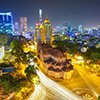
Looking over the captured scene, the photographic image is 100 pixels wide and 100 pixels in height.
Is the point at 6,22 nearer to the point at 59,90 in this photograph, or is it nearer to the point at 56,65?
the point at 56,65

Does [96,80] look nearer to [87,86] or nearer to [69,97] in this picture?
[87,86]

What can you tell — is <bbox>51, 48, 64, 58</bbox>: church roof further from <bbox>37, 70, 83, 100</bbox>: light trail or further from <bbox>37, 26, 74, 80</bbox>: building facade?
<bbox>37, 70, 83, 100</bbox>: light trail

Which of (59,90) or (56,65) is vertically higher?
(56,65)

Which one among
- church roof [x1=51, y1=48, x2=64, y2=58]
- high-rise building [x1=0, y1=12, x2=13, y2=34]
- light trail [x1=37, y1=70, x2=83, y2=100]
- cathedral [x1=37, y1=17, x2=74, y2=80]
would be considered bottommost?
light trail [x1=37, y1=70, x2=83, y2=100]

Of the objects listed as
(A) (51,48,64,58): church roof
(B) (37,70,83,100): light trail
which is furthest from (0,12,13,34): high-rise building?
(B) (37,70,83,100): light trail

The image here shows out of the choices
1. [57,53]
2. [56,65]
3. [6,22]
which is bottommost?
[56,65]

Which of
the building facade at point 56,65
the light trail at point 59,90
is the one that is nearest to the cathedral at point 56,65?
the building facade at point 56,65

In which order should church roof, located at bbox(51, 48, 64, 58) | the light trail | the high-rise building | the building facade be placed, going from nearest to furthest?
the light trail < the building facade < church roof, located at bbox(51, 48, 64, 58) < the high-rise building

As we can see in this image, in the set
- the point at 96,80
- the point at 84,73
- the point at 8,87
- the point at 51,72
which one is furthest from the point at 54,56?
the point at 8,87

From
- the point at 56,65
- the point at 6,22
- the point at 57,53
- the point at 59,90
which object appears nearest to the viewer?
the point at 59,90

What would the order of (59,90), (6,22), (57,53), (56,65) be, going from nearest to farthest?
1. (59,90)
2. (56,65)
3. (57,53)
4. (6,22)

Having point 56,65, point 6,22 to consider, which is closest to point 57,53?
point 56,65

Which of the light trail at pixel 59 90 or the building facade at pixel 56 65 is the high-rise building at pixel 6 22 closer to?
the building facade at pixel 56 65
